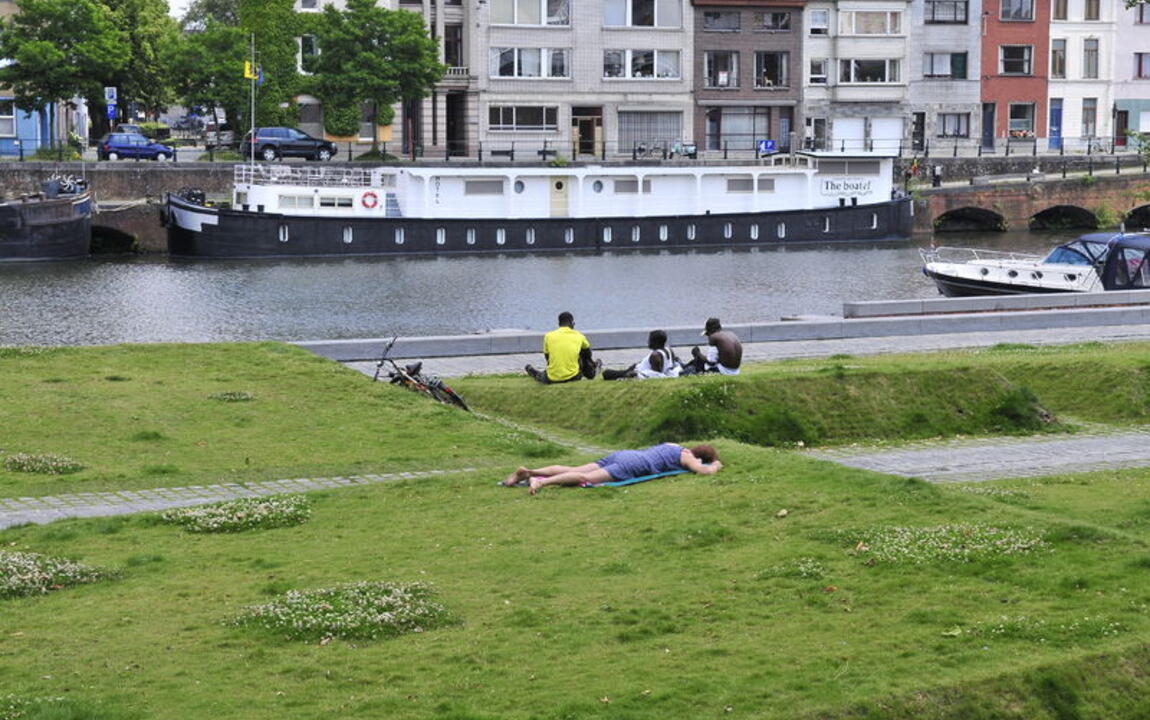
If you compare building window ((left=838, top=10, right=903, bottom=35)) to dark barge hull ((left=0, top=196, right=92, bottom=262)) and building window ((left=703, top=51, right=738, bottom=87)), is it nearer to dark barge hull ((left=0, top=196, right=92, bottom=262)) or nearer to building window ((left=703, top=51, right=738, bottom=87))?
building window ((left=703, top=51, right=738, bottom=87))

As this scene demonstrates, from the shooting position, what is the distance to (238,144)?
279ft

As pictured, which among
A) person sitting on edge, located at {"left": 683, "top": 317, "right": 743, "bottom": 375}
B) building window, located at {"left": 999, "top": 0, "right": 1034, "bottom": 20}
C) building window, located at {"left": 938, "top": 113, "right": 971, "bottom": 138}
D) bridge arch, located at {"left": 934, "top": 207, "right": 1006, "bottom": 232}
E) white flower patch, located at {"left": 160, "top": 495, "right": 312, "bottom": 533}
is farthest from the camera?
building window, located at {"left": 999, "top": 0, "right": 1034, "bottom": 20}

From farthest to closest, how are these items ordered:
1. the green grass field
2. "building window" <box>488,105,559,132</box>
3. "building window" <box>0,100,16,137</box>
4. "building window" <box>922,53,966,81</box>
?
"building window" <box>922,53,966,81</box> < "building window" <box>488,105,559,132</box> < "building window" <box>0,100,16,137</box> < the green grass field

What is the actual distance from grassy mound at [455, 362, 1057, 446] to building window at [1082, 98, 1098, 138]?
8220 cm

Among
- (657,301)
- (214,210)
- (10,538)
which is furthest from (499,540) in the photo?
(214,210)

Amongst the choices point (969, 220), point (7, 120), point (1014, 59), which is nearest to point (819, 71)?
point (1014, 59)

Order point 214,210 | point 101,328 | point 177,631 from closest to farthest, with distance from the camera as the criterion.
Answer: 1. point 177,631
2. point 101,328
3. point 214,210

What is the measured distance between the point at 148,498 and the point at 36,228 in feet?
172

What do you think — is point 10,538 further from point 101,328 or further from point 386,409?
point 101,328

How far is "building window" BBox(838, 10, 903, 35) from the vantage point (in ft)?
318

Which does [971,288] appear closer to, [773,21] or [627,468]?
[627,468]

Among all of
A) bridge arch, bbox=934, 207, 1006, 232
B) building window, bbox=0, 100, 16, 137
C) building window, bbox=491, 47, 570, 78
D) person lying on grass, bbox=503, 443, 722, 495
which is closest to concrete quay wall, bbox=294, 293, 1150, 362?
person lying on grass, bbox=503, 443, 722, 495

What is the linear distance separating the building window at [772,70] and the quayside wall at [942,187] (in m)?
8.81

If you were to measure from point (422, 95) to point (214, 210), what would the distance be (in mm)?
18247
